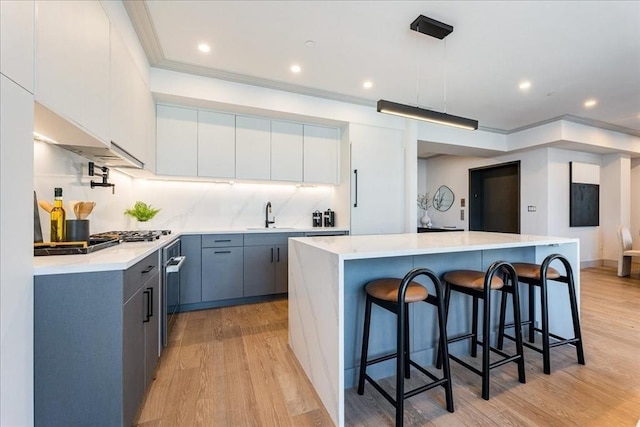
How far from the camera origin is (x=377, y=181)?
4.05m

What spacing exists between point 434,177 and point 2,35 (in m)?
7.33

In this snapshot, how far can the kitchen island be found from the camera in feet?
5.00

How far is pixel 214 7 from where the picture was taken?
7.13 feet

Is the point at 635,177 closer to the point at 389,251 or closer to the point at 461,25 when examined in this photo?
the point at 461,25

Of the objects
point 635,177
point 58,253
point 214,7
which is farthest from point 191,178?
point 635,177

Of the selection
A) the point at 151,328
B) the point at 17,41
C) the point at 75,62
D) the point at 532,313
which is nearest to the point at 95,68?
the point at 75,62

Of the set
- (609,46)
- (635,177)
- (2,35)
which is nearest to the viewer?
(2,35)

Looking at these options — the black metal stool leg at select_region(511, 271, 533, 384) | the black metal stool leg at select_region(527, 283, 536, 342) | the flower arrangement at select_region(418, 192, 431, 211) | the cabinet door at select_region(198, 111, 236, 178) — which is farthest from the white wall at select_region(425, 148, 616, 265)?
the cabinet door at select_region(198, 111, 236, 178)

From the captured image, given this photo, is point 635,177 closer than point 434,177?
A: Yes

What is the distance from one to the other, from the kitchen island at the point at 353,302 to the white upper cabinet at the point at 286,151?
182 centimetres

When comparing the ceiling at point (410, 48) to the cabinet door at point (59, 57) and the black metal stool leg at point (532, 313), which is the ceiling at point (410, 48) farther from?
the black metal stool leg at point (532, 313)

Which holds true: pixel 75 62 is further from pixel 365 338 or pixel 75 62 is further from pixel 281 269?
pixel 281 269

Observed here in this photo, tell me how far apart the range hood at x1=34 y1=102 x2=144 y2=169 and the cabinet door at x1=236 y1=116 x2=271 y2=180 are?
1287 mm

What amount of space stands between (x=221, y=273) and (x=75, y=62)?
2355 mm
